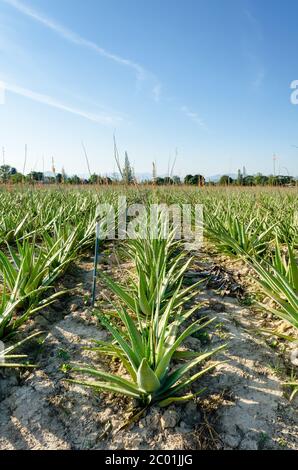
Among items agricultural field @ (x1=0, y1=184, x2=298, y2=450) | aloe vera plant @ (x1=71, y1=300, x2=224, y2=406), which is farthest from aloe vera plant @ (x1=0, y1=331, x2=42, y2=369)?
aloe vera plant @ (x1=71, y1=300, x2=224, y2=406)

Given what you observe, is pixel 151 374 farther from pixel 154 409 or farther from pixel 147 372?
pixel 154 409

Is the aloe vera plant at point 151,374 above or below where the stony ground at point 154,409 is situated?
above

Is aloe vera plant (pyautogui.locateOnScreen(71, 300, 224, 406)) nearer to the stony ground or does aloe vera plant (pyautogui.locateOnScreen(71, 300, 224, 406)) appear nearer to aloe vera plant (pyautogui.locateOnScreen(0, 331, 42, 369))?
the stony ground

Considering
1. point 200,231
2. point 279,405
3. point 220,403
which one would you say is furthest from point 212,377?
point 200,231

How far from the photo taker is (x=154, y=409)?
1493mm

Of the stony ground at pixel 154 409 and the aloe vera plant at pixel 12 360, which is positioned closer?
the stony ground at pixel 154 409

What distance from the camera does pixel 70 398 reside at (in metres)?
1.60

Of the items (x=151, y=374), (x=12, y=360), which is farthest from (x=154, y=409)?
(x=12, y=360)

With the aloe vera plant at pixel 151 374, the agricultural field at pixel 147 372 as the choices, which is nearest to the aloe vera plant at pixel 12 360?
the agricultural field at pixel 147 372

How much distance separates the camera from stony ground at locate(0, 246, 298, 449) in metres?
1.39

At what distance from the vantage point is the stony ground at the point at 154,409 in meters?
1.39

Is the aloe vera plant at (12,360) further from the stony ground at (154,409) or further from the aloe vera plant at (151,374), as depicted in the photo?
the aloe vera plant at (151,374)
